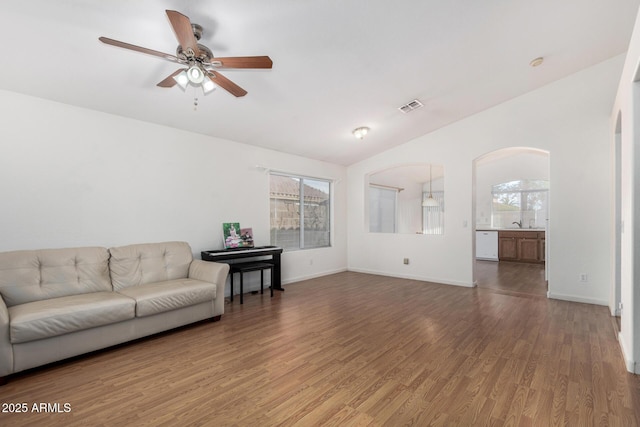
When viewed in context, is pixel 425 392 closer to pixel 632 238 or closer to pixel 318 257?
pixel 632 238

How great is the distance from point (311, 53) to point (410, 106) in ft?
6.66

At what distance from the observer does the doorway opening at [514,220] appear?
764 cm

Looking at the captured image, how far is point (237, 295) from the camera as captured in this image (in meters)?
4.86

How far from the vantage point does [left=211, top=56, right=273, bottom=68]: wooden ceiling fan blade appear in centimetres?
234

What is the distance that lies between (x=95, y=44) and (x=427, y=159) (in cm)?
513

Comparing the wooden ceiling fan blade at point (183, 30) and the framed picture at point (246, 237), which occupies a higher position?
the wooden ceiling fan blade at point (183, 30)

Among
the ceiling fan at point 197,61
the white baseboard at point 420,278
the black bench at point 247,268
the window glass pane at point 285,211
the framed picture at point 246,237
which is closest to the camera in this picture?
the ceiling fan at point 197,61

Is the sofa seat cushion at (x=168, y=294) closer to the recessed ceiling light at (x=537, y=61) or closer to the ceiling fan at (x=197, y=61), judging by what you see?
the ceiling fan at (x=197, y=61)

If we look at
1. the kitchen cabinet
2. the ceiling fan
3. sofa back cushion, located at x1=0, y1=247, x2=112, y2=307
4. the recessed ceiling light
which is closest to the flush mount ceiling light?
the recessed ceiling light

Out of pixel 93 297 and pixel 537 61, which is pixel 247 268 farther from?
pixel 537 61

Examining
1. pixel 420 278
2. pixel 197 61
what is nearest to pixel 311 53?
pixel 197 61

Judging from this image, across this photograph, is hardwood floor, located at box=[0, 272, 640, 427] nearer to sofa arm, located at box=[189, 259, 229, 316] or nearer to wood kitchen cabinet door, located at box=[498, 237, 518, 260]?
sofa arm, located at box=[189, 259, 229, 316]

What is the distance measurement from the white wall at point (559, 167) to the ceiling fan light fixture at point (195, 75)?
4508 millimetres

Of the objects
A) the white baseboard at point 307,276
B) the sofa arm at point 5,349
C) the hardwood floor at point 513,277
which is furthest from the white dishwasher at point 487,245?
the sofa arm at point 5,349
